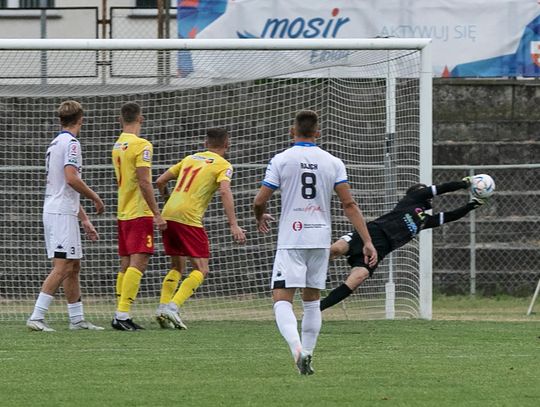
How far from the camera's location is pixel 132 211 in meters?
12.4

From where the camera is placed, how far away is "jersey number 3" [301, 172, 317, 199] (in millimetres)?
8820

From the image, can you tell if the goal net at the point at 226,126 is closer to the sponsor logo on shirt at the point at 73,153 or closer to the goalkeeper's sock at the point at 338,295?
the goalkeeper's sock at the point at 338,295

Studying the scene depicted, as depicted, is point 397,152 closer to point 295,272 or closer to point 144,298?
point 144,298

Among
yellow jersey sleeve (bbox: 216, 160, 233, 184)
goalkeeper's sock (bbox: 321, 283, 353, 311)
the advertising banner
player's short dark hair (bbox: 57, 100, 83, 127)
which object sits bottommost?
goalkeeper's sock (bbox: 321, 283, 353, 311)

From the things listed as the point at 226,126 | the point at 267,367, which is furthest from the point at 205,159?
the point at 267,367

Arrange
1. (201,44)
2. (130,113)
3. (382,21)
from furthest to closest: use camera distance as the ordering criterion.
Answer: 1. (382,21)
2. (201,44)
3. (130,113)

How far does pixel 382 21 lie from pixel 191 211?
7.25m

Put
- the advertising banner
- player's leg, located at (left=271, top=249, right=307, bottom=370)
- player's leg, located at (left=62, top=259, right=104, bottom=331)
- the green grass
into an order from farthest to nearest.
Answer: the advertising banner < player's leg, located at (left=62, top=259, right=104, bottom=331) < player's leg, located at (left=271, top=249, right=307, bottom=370) < the green grass

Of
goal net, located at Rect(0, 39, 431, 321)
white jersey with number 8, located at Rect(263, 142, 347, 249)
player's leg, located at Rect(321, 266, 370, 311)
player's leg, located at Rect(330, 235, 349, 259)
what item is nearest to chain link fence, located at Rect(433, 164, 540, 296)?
goal net, located at Rect(0, 39, 431, 321)

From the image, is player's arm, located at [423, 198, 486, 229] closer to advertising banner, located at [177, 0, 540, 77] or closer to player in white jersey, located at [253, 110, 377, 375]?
player in white jersey, located at [253, 110, 377, 375]

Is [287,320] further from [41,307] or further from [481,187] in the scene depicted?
[481,187]

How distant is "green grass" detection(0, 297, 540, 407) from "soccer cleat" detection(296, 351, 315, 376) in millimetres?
109

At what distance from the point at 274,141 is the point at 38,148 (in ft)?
9.82

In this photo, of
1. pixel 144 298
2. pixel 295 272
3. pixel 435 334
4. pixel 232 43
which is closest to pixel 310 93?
pixel 232 43
